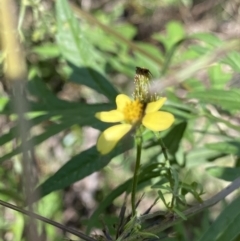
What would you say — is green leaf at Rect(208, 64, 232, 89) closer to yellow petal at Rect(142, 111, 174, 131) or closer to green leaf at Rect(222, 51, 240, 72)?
green leaf at Rect(222, 51, 240, 72)

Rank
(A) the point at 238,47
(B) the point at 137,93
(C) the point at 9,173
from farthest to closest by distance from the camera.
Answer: (C) the point at 9,173, (B) the point at 137,93, (A) the point at 238,47

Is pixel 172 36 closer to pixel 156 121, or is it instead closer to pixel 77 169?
pixel 77 169

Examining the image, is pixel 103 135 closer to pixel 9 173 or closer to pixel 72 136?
pixel 72 136

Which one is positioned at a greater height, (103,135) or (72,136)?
(72,136)

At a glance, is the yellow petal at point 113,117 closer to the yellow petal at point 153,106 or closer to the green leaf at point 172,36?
the yellow petal at point 153,106

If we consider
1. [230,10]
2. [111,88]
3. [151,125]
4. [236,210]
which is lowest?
[236,210]

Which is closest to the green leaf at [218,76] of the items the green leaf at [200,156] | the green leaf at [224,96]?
the green leaf at [200,156]

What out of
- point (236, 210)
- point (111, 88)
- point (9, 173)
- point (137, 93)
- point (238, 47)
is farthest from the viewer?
point (9, 173)

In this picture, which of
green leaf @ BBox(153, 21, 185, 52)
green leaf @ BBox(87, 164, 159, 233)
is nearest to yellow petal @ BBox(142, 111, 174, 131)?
green leaf @ BBox(87, 164, 159, 233)

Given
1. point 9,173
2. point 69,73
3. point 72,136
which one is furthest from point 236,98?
point 9,173
